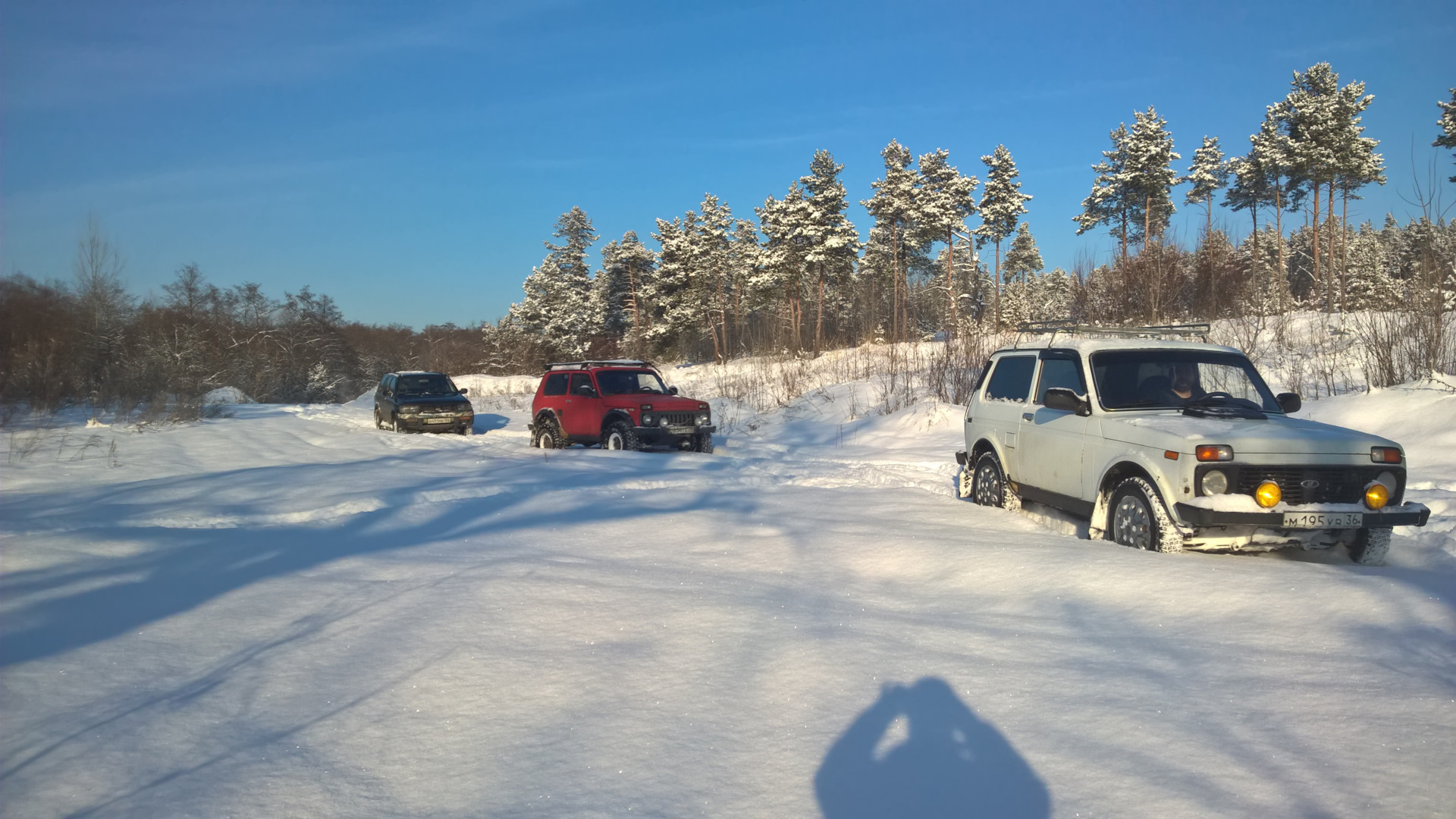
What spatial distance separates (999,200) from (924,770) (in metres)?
56.8

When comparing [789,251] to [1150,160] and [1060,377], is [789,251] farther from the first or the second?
[1060,377]

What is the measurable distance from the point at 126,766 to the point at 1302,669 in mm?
5068

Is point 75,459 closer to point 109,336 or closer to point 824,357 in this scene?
point 109,336

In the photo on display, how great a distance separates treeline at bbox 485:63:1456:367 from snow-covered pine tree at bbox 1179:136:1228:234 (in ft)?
0.37

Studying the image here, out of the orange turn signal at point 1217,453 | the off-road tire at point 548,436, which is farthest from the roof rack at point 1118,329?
the off-road tire at point 548,436

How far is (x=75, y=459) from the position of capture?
12578 millimetres

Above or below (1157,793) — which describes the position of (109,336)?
above

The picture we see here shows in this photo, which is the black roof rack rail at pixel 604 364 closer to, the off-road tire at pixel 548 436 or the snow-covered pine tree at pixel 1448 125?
the off-road tire at pixel 548 436

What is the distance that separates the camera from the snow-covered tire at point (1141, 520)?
6.08 m

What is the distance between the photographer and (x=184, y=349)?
33.7 m

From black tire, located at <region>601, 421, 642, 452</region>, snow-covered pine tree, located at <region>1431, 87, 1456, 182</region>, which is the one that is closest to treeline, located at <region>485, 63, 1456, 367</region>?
snow-covered pine tree, located at <region>1431, 87, 1456, 182</region>

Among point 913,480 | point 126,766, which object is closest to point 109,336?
point 913,480

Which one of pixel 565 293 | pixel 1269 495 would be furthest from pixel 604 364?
pixel 565 293

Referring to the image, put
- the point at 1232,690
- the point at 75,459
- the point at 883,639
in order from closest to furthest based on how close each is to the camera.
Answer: the point at 1232,690 → the point at 883,639 → the point at 75,459
